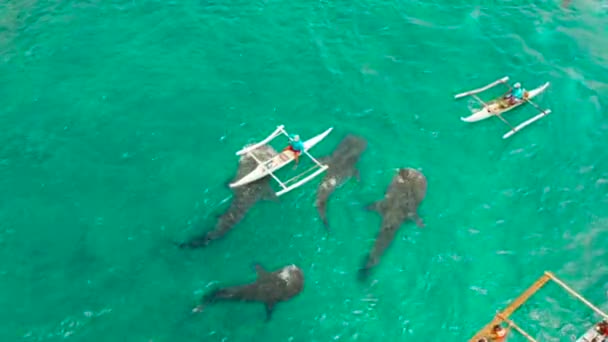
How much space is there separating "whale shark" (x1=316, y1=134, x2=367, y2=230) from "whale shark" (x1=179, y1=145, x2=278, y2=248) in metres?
3.47

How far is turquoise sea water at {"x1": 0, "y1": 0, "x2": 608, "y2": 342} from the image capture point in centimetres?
3319

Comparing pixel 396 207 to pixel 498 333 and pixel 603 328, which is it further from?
pixel 603 328

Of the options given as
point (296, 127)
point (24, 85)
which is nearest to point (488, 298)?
point (296, 127)

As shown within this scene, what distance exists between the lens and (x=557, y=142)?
4347cm

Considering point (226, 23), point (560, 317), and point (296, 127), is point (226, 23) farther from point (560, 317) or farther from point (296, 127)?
point (560, 317)

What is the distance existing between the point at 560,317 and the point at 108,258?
2883cm

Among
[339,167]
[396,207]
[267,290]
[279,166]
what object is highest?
[279,166]

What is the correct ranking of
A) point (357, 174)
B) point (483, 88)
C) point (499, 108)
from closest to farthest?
point (357, 174) < point (499, 108) < point (483, 88)

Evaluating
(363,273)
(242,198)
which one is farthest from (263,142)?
Answer: (363,273)

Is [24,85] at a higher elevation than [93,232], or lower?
higher

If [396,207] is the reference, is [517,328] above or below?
below

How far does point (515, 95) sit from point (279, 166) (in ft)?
67.6

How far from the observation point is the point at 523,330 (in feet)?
105

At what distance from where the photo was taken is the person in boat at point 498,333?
30.2m
